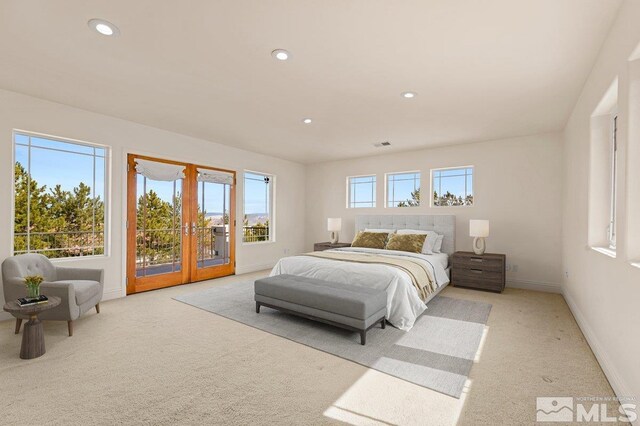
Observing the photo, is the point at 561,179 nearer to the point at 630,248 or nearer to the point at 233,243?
the point at 630,248

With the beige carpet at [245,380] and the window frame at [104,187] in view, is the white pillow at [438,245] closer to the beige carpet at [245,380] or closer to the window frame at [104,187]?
the beige carpet at [245,380]

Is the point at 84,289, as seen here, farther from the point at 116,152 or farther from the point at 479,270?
the point at 479,270

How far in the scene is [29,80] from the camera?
3.20 meters

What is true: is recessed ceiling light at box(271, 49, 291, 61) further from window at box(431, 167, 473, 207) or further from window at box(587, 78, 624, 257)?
window at box(431, 167, 473, 207)

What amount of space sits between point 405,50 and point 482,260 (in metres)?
3.71

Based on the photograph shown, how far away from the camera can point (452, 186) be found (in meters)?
5.88

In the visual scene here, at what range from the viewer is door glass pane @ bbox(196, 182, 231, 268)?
562cm

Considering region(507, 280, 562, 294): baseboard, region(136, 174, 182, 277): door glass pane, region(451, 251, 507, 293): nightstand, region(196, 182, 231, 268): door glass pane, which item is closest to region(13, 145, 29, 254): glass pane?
region(136, 174, 182, 277): door glass pane

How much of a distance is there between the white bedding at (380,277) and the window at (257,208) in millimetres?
2520

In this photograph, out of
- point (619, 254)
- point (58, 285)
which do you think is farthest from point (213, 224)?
point (619, 254)

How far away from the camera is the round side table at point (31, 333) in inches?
101

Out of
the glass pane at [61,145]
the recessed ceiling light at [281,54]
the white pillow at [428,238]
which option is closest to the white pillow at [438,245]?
the white pillow at [428,238]

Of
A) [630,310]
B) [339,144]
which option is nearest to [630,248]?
[630,310]

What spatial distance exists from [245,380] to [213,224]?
4.01 m
